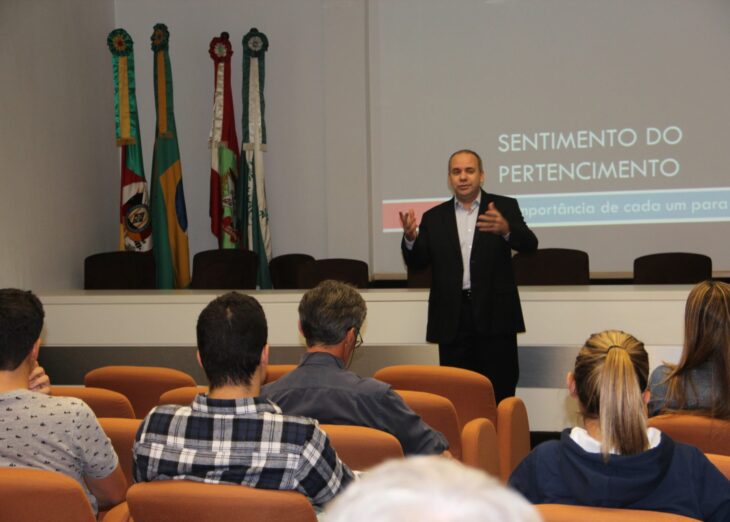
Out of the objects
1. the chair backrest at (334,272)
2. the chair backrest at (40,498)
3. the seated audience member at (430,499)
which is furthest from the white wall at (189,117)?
the seated audience member at (430,499)

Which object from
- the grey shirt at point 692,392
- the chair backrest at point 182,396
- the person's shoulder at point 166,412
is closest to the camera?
the person's shoulder at point 166,412

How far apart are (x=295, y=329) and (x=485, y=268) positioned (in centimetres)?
135

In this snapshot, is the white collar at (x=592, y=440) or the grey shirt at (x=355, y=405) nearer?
the white collar at (x=592, y=440)

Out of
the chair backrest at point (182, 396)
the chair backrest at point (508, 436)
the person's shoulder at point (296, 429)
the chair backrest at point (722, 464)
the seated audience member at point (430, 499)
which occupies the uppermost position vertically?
the seated audience member at point (430, 499)

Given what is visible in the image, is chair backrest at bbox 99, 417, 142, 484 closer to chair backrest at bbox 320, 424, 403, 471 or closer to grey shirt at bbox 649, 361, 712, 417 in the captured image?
chair backrest at bbox 320, 424, 403, 471

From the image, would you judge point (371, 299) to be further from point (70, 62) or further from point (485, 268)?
point (70, 62)

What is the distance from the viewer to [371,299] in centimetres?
495

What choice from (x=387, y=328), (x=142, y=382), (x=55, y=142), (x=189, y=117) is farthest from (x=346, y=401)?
(x=189, y=117)

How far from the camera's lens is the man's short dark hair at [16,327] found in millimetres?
2176

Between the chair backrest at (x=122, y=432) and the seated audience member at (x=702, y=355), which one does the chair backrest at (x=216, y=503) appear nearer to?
the chair backrest at (x=122, y=432)

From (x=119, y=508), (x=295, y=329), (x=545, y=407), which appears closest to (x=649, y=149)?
(x=545, y=407)

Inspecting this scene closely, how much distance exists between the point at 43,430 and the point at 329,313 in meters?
0.97

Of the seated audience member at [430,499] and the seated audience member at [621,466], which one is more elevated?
the seated audience member at [430,499]

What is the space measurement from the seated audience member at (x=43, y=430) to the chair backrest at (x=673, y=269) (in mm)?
4625
